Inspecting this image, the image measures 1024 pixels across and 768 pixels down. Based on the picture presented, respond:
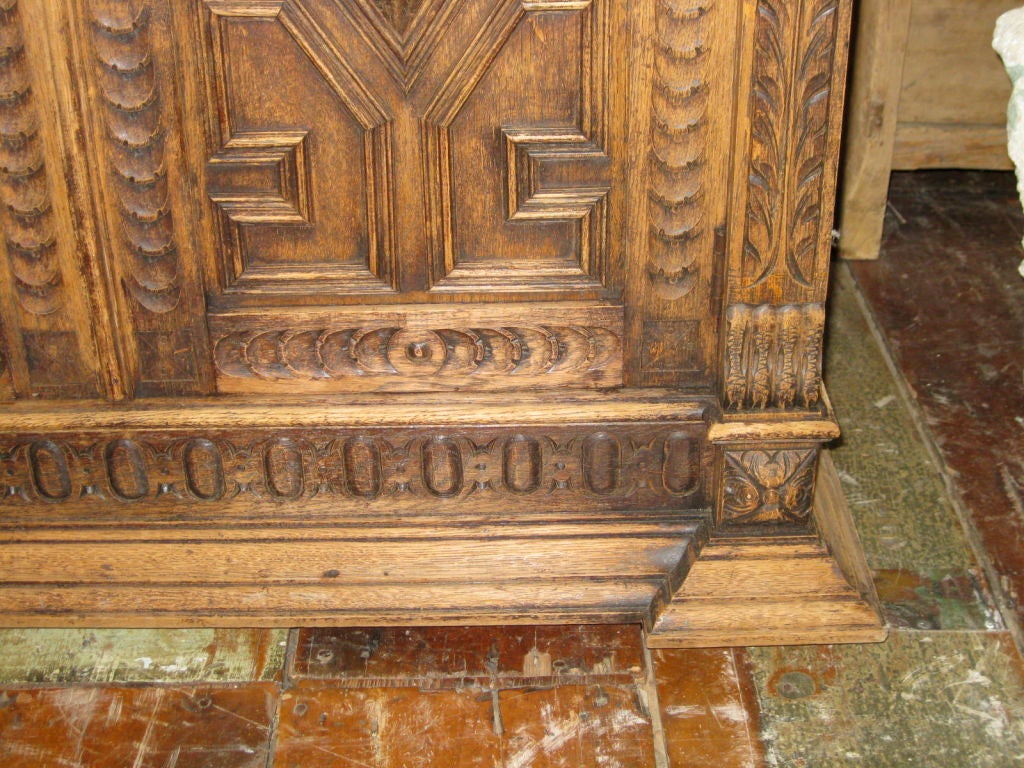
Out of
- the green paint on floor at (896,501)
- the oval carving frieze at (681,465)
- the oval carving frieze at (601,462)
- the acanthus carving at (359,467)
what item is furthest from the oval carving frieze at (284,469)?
the green paint on floor at (896,501)

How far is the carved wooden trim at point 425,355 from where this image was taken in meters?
1.70

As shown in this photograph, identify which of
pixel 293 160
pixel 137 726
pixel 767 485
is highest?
pixel 293 160

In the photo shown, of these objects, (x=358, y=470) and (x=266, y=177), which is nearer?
(x=266, y=177)

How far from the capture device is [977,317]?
2549 millimetres

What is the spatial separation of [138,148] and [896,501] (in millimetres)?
1247

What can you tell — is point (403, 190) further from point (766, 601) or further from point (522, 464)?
point (766, 601)

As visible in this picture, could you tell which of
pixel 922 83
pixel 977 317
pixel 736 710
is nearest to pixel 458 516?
pixel 736 710

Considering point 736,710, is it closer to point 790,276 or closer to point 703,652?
point 703,652

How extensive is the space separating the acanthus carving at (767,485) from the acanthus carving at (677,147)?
244mm

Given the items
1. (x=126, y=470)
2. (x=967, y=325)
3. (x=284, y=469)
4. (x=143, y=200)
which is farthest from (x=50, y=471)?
(x=967, y=325)

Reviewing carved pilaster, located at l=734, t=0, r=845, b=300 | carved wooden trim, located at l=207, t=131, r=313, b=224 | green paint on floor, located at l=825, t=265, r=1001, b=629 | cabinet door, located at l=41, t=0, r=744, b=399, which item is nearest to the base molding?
green paint on floor, located at l=825, t=265, r=1001, b=629

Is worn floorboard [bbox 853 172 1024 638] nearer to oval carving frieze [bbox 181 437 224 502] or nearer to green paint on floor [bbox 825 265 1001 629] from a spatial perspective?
green paint on floor [bbox 825 265 1001 629]

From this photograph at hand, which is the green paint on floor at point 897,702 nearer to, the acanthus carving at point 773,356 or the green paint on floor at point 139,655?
the acanthus carving at point 773,356

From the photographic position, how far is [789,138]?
154 cm
